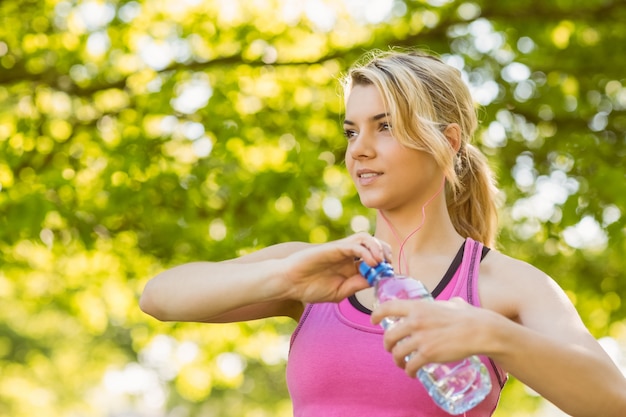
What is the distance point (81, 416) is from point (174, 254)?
19143 mm

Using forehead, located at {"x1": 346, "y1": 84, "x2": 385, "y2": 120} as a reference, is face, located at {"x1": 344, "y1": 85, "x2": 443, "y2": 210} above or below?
below

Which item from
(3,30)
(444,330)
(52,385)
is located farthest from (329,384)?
(52,385)

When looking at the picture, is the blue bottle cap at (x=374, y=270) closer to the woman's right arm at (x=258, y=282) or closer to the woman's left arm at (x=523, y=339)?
the woman's right arm at (x=258, y=282)

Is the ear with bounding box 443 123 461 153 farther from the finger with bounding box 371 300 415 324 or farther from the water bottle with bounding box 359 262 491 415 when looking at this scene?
the finger with bounding box 371 300 415 324

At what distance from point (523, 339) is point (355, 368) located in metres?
0.55

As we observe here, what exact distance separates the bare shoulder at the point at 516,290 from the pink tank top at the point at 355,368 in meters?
0.04

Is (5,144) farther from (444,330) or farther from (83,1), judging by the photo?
(444,330)

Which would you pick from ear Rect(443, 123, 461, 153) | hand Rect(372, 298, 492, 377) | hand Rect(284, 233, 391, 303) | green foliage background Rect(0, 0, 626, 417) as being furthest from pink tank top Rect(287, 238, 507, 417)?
green foliage background Rect(0, 0, 626, 417)

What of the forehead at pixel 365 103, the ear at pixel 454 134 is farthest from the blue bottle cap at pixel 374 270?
the ear at pixel 454 134

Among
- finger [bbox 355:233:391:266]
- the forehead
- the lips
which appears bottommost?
the lips

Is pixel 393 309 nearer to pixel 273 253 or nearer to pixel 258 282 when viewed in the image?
pixel 258 282

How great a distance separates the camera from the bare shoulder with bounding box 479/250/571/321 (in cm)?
253

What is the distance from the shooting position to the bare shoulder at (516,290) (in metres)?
2.53

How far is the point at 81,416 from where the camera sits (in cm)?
2430
